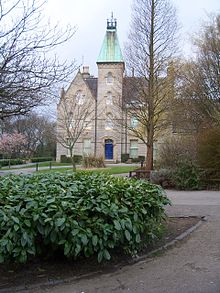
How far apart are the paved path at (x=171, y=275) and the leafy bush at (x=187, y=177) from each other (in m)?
10.8

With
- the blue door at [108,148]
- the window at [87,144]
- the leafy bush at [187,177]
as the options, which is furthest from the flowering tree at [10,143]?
the leafy bush at [187,177]

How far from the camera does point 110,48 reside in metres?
57.2

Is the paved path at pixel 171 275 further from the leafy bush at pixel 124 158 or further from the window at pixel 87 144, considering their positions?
the window at pixel 87 144

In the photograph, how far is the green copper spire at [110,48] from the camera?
186 ft

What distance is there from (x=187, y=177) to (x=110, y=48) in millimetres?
42510

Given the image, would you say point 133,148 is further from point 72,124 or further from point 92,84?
point 72,124

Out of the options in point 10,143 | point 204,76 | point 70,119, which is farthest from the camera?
point 10,143

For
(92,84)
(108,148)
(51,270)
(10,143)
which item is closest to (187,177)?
→ (51,270)

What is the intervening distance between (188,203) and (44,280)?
8.92 m

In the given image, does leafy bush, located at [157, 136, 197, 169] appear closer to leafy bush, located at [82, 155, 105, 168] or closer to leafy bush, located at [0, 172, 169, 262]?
leafy bush, located at [82, 155, 105, 168]

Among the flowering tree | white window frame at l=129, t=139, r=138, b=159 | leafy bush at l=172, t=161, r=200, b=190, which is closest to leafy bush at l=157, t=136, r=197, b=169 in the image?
leafy bush at l=172, t=161, r=200, b=190

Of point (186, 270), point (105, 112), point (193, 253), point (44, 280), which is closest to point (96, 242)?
point (44, 280)

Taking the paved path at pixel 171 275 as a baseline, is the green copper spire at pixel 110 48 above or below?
above

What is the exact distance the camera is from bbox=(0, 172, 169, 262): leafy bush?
15.6ft
